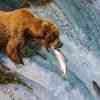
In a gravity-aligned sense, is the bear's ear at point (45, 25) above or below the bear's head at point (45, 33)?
above

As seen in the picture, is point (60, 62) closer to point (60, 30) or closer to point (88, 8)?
point (60, 30)

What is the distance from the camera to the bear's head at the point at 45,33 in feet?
12.8

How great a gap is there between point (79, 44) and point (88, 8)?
36 cm

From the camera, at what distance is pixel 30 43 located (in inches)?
157

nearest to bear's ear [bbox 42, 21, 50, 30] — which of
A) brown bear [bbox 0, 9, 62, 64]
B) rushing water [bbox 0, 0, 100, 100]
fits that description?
brown bear [bbox 0, 9, 62, 64]

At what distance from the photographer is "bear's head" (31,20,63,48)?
3.91 metres

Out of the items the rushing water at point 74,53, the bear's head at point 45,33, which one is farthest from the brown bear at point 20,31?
the rushing water at point 74,53

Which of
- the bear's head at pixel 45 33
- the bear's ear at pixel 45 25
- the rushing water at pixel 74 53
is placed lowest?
the rushing water at pixel 74 53

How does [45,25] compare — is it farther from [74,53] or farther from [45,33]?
[74,53]

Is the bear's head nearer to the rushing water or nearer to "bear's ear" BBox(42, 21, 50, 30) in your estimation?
"bear's ear" BBox(42, 21, 50, 30)

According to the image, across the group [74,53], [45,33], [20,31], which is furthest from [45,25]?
[74,53]

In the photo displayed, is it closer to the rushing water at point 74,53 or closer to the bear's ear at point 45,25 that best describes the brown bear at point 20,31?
the bear's ear at point 45,25

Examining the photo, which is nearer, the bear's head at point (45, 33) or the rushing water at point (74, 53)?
the bear's head at point (45, 33)

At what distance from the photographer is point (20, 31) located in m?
3.89
